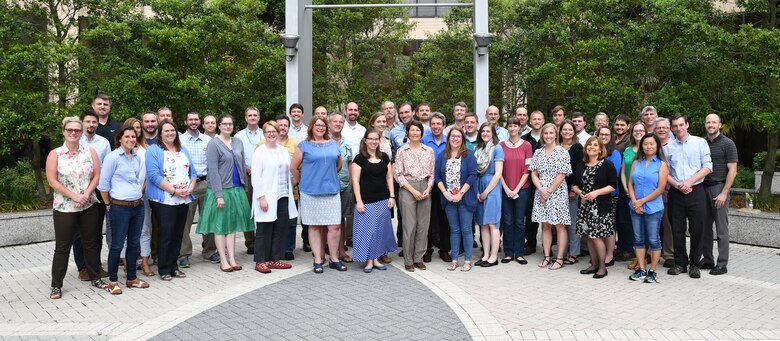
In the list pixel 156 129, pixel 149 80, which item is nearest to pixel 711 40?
pixel 156 129

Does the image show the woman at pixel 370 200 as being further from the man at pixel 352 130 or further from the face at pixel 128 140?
the face at pixel 128 140

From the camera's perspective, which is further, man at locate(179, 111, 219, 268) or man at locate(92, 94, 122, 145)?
man at locate(179, 111, 219, 268)

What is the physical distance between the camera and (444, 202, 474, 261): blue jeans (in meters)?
8.39

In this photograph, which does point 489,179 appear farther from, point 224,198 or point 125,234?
point 125,234

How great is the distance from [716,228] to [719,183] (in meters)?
0.58

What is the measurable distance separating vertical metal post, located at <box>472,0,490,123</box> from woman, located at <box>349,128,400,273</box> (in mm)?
4184

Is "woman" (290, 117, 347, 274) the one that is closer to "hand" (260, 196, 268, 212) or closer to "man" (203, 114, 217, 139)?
"hand" (260, 196, 268, 212)

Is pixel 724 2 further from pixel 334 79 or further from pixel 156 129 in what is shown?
→ pixel 334 79

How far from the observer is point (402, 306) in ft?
21.6

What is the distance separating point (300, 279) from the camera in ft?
25.6

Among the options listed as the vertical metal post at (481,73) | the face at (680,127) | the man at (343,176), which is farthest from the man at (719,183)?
the man at (343,176)

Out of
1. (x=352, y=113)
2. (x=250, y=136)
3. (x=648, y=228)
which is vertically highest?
(x=352, y=113)

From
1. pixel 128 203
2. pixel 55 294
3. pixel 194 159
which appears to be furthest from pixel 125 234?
pixel 194 159

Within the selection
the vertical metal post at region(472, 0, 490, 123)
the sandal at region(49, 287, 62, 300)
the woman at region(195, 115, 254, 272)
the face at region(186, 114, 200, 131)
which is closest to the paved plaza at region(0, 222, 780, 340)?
the sandal at region(49, 287, 62, 300)
